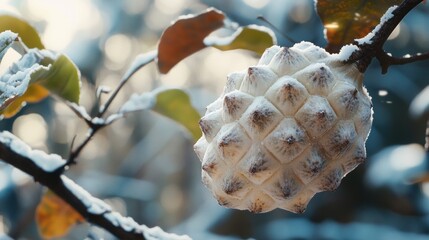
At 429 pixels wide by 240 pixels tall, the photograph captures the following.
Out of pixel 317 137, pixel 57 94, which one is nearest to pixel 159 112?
pixel 57 94

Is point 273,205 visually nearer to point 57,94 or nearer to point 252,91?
point 252,91

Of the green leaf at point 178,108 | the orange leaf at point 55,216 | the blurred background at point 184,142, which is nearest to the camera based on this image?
the green leaf at point 178,108

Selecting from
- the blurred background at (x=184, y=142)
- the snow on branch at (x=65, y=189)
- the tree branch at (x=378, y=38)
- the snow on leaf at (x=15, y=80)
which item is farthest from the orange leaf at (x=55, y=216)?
the blurred background at (x=184, y=142)

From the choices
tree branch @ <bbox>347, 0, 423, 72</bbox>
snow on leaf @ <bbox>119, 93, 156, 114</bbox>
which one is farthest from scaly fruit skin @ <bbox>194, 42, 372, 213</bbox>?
snow on leaf @ <bbox>119, 93, 156, 114</bbox>

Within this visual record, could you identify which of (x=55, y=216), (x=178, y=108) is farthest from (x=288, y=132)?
(x=55, y=216)

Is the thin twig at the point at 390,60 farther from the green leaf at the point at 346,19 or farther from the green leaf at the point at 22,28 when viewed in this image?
the green leaf at the point at 22,28

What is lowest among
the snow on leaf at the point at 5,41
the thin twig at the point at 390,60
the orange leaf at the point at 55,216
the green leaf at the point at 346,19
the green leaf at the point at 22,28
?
the orange leaf at the point at 55,216
